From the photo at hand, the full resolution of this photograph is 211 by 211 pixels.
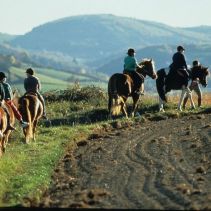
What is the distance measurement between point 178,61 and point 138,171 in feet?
51.9

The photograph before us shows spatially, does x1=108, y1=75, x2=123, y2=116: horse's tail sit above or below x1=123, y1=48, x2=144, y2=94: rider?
below

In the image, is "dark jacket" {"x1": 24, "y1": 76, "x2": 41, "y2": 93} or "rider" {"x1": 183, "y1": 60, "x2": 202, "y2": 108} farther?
"rider" {"x1": 183, "y1": 60, "x2": 202, "y2": 108}

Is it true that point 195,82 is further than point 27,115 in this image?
Yes

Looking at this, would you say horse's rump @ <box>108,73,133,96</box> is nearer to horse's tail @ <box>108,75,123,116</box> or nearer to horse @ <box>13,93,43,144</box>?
horse's tail @ <box>108,75,123,116</box>

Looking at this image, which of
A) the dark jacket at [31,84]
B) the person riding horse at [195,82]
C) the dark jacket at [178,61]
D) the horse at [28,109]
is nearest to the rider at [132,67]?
the dark jacket at [178,61]

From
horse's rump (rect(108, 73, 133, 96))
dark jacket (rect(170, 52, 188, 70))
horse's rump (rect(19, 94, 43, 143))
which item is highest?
dark jacket (rect(170, 52, 188, 70))

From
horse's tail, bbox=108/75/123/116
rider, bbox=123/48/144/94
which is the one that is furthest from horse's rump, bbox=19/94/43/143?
rider, bbox=123/48/144/94

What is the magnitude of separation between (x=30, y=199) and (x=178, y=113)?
16022mm

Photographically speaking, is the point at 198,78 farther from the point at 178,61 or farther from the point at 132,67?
the point at 132,67

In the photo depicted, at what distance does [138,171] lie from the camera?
16.5 meters

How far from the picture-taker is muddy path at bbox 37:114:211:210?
1334 centimetres

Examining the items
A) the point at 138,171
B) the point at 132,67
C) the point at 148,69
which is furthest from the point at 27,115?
the point at 148,69

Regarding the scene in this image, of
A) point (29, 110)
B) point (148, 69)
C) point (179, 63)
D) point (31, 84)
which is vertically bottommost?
point (29, 110)

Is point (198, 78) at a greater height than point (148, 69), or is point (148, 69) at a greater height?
point (148, 69)
